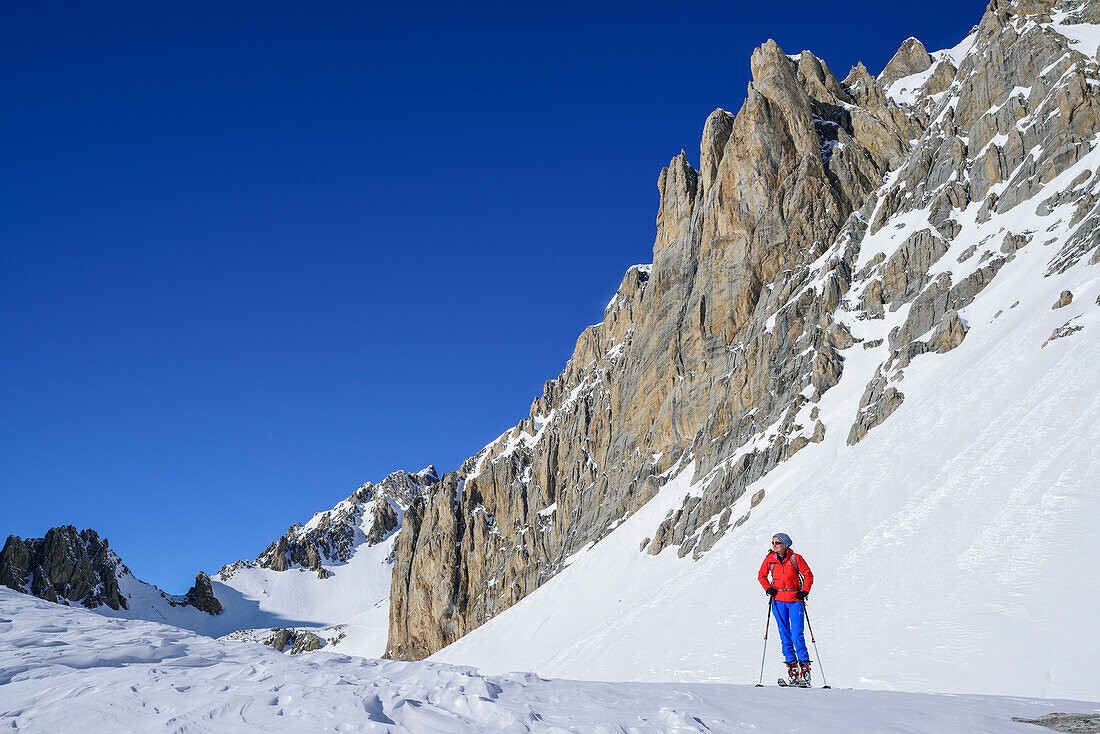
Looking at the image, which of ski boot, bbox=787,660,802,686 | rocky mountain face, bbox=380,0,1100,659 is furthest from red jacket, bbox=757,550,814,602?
rocky mountain face, bbox=380,0,1100,659

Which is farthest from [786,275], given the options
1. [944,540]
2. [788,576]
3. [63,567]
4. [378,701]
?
[63,567]

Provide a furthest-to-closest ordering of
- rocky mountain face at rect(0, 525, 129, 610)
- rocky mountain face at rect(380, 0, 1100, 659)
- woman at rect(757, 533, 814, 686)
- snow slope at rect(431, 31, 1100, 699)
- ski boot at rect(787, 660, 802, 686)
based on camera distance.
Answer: rocky mountain face at rect(0, 525, 129, 610) < rocky mountain face at rect(380, 0, 1100, 659) < snow slope at rect(431, 31, 1100, 699) < woman at rect(757, 533, 814, 686) < ski boot at rect(787, 660, 802, 686)

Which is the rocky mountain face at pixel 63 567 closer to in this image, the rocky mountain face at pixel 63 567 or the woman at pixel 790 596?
the rocky mountain face at pixel 63 567

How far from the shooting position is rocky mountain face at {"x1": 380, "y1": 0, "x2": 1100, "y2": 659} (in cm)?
4672

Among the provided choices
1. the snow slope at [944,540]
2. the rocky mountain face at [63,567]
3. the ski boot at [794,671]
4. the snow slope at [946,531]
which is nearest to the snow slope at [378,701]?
the ski boot at [794,671]

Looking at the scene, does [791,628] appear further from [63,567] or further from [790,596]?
[63,567]

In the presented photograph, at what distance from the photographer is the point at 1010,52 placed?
2255 inches

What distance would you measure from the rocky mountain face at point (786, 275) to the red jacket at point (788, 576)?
80.6 ft

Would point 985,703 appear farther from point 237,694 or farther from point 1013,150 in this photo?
point 1013,150

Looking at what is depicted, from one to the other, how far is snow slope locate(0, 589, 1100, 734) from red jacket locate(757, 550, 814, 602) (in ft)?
8.14

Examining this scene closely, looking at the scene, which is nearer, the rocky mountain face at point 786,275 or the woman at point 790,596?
the woman at point 790,596

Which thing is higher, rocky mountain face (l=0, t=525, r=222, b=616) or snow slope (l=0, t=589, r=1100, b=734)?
rocky mountain face (l=0, t=525, r=222, b=616)

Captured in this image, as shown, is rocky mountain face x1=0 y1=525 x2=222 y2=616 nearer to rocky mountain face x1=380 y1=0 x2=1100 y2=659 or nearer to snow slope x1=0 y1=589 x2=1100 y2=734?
rocky mountain face x1=380 y1=0 x2=1100 y2=659

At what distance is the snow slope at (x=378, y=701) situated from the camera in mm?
6477
